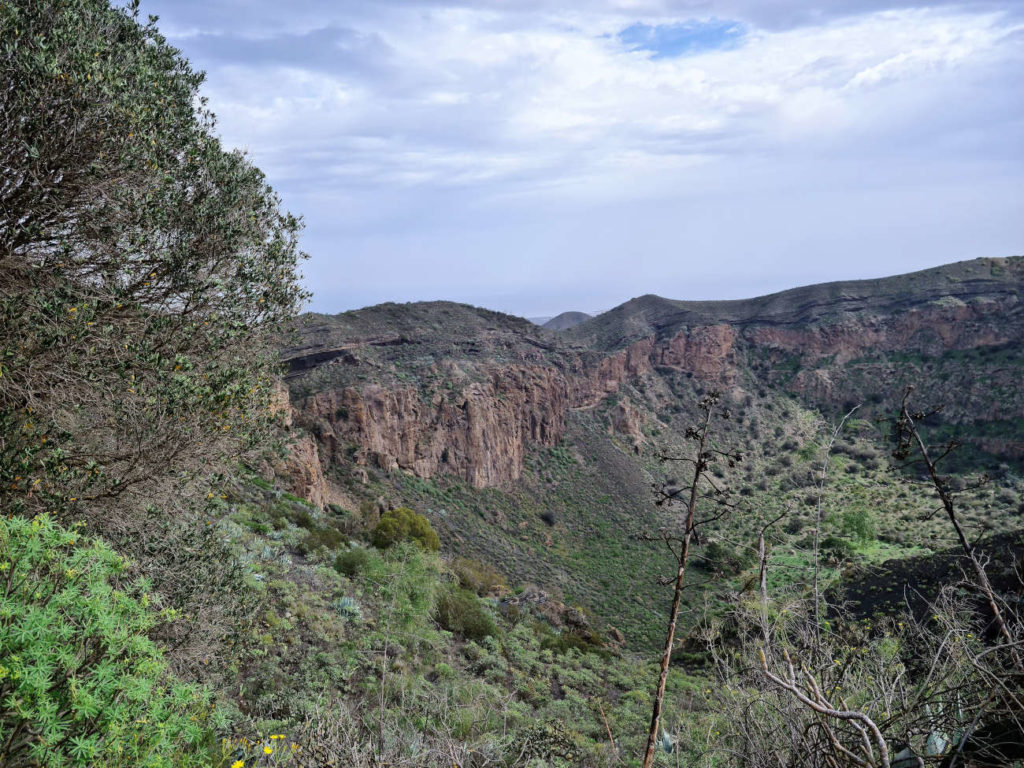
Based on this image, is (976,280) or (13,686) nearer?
(13,686)

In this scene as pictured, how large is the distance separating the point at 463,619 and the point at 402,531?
22.1 feet

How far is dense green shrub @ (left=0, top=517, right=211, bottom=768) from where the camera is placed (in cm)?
301

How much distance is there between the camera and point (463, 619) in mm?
16188

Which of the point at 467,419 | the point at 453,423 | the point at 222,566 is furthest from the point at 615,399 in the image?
the point at 222,566

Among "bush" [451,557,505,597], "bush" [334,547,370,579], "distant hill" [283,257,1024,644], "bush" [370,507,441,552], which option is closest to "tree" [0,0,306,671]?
"bush" [334,547,370,579]

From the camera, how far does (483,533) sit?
104 feet

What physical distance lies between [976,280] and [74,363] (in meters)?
71.9

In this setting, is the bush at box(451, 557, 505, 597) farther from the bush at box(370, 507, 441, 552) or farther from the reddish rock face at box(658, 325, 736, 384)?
the reddish rock face at box(658, 325, 736, 384)

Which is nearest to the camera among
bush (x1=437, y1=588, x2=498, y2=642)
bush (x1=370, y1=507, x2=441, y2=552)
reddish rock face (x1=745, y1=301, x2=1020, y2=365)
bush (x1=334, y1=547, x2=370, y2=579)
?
bush (x1=437, y1=588, x2=498, y2=642)

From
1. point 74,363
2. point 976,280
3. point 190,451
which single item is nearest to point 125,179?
point 74,363

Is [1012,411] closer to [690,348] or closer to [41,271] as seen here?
[690,348]

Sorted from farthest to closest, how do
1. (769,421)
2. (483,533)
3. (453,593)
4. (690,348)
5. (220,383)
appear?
1. (690,348)
2. (769,421)
3. (483,533)
4. (453,593)
5. (220,383)

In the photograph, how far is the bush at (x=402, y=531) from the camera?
21.0 meters

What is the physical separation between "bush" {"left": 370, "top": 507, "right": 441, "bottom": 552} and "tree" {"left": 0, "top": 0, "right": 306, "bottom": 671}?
13834 millimetres
